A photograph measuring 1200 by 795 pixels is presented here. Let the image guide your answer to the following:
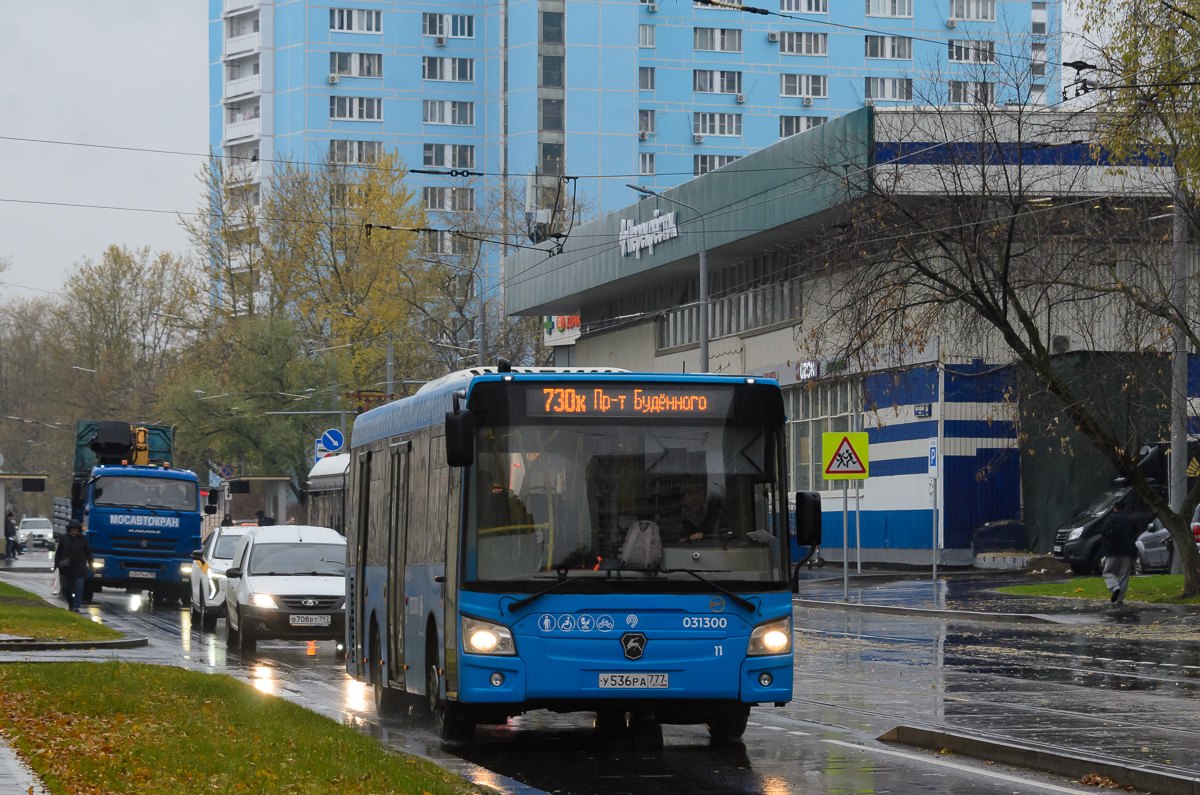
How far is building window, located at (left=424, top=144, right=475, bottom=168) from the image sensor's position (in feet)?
333

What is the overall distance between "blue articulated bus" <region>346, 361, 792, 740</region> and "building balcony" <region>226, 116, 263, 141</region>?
94.6 meters

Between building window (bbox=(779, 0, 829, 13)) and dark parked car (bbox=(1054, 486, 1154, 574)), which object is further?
building window (bbox=(779, 0, 829, 13))

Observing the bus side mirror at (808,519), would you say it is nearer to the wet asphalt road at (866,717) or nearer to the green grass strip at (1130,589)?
the wet asphalt road at (866,717)

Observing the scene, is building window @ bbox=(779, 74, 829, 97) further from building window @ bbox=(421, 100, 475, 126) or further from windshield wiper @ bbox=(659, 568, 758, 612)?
windshield wiper @ bbox=(659, 568, 758, 612)

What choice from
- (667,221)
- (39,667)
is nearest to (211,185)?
(667,221)

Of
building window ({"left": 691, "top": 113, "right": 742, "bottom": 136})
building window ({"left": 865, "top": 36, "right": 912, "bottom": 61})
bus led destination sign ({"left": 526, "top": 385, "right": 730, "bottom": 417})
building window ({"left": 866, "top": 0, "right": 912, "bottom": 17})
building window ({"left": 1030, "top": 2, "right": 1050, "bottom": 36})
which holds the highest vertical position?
building window ({"left": 1030, "top": 2, "right": 1050, "bottom": 36})

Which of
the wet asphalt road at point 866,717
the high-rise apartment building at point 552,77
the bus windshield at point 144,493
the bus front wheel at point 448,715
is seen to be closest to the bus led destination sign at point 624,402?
the bus front wheel at point 448,715

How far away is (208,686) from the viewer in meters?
15.1

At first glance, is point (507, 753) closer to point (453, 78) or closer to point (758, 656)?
point (758, 656)

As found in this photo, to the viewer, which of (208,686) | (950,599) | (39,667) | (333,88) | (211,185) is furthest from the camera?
(333,88)

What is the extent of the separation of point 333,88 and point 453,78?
22.6 feet

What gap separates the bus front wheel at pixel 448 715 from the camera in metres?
12.6

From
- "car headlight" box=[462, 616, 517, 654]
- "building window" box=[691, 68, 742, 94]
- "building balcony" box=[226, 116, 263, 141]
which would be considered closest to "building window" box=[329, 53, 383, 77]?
"building balcony" box=[226, 116, 263, 141]

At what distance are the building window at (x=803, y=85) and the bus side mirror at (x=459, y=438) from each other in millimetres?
91560
